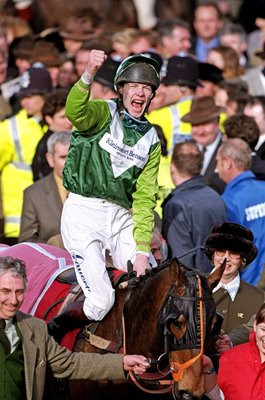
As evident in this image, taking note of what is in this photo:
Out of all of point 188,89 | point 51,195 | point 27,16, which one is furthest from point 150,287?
point 27,16

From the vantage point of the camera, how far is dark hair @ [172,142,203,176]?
37.1 ft

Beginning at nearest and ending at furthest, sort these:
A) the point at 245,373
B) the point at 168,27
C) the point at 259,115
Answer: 1. the point at 245,373
2. the point at 259,115
3. the point at 168,27

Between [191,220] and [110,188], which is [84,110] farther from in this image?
[191,220]

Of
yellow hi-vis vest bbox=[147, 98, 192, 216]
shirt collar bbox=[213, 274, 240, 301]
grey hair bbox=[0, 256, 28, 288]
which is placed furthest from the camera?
yellow hi-vis vest bbox=[147, 98, 192, 216]

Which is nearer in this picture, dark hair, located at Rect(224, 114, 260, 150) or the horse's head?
the horse's head

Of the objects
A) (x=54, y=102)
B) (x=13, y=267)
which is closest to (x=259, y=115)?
(x=54, y=102)

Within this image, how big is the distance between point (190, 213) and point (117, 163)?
242 cm

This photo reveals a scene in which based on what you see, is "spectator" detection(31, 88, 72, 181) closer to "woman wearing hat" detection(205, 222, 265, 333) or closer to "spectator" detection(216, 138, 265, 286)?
"spectator" detection(216, 138, 265, 286)

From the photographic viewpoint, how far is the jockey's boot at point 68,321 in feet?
28.9

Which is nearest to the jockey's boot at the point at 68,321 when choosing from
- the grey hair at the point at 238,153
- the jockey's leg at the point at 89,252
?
the jockey's leg at the point at 89,252

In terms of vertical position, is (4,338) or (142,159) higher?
(142,159)

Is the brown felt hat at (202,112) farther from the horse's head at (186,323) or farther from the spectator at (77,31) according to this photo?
the horse's head at (186,323)

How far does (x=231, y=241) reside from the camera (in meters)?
9.55

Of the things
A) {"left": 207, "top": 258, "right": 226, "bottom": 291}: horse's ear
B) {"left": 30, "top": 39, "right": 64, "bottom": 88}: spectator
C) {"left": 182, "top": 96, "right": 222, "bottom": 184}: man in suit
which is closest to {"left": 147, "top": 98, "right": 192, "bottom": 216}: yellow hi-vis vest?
{"left": 182, "top": 96, "right": 222, "bottom": 184}: man in suit
